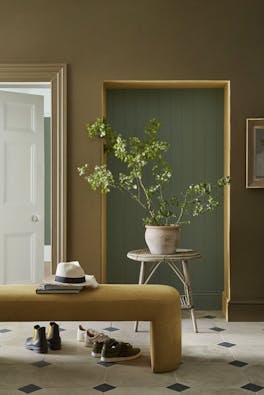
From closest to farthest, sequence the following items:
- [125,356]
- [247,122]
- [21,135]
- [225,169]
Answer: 1. [125,356]
2. [247,122]
3. [225,169]
4. [21,135]

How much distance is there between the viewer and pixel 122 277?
6.00 meters

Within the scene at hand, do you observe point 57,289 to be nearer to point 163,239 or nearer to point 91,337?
point 91,337

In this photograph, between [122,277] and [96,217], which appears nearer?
[96,217]

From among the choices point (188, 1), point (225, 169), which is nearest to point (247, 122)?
point (225, 169)

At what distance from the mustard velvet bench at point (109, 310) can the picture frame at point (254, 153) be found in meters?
1.85

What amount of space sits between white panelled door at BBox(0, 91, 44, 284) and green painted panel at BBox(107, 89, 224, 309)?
0.81 metres

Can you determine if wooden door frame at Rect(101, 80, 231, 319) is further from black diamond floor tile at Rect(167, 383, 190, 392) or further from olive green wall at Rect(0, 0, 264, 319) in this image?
black diamond floor tile at Rect(167, 383, 190, 392)

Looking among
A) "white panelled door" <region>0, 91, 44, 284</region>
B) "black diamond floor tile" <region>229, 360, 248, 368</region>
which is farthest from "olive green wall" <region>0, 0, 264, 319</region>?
"black diamond floor tile" <region>229, 360, 248, 368</region>

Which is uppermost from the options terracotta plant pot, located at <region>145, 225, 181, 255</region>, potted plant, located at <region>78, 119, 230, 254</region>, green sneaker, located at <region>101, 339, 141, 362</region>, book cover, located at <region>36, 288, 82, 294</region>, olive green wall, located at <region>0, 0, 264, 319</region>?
olive green wall, located at <region>0, 0, 264, 319</region>

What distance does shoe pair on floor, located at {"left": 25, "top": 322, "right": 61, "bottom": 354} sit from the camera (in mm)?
4395

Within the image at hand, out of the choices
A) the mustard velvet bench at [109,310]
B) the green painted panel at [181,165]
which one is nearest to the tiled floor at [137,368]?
the mustard velvet bench at [109,310]

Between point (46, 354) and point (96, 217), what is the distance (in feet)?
4.97

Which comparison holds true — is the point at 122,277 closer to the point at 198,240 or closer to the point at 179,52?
the point at 198,240

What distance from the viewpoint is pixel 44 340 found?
4.40 meters
